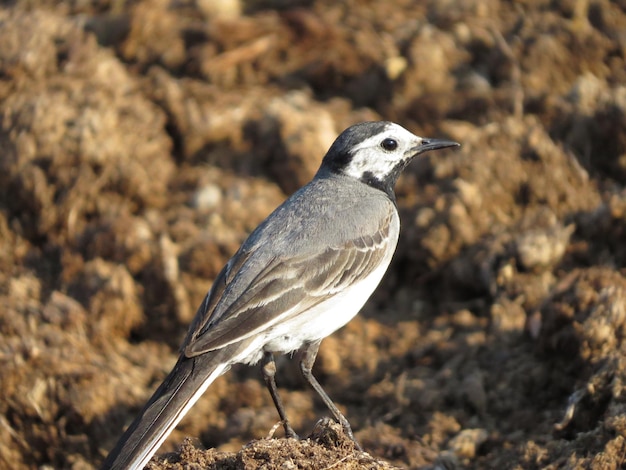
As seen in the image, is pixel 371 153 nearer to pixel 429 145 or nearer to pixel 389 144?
pixel 389 144

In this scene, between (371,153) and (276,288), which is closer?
(276,288)

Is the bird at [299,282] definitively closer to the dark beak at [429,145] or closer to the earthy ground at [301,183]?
the dark beak at [429,145]

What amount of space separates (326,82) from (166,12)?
91.7 inches

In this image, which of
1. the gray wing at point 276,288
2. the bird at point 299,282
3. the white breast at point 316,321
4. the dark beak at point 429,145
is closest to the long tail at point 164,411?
the bird at point 299,282

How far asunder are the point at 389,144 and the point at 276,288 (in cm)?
177

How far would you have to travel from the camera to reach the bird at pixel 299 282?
5.71 m

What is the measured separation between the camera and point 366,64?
38.0ft

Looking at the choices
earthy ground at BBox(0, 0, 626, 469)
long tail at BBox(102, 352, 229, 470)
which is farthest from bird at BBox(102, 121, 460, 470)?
earthy ground at BBox(0, 0, 626, 469)

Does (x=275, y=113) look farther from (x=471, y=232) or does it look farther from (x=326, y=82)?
(x=471, y=232)

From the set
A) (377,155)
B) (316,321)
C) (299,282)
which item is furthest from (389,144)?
(316,321)

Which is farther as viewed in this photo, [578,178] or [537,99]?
[537,99]

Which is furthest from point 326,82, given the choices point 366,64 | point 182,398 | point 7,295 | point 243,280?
point 182,398

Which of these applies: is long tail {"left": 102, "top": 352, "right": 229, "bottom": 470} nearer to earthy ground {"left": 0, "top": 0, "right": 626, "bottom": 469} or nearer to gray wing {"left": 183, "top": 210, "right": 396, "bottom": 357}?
gray wing {"left": 183, "top": 210, "right": 396, "bottom": 357}

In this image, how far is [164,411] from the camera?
18.3 ft
